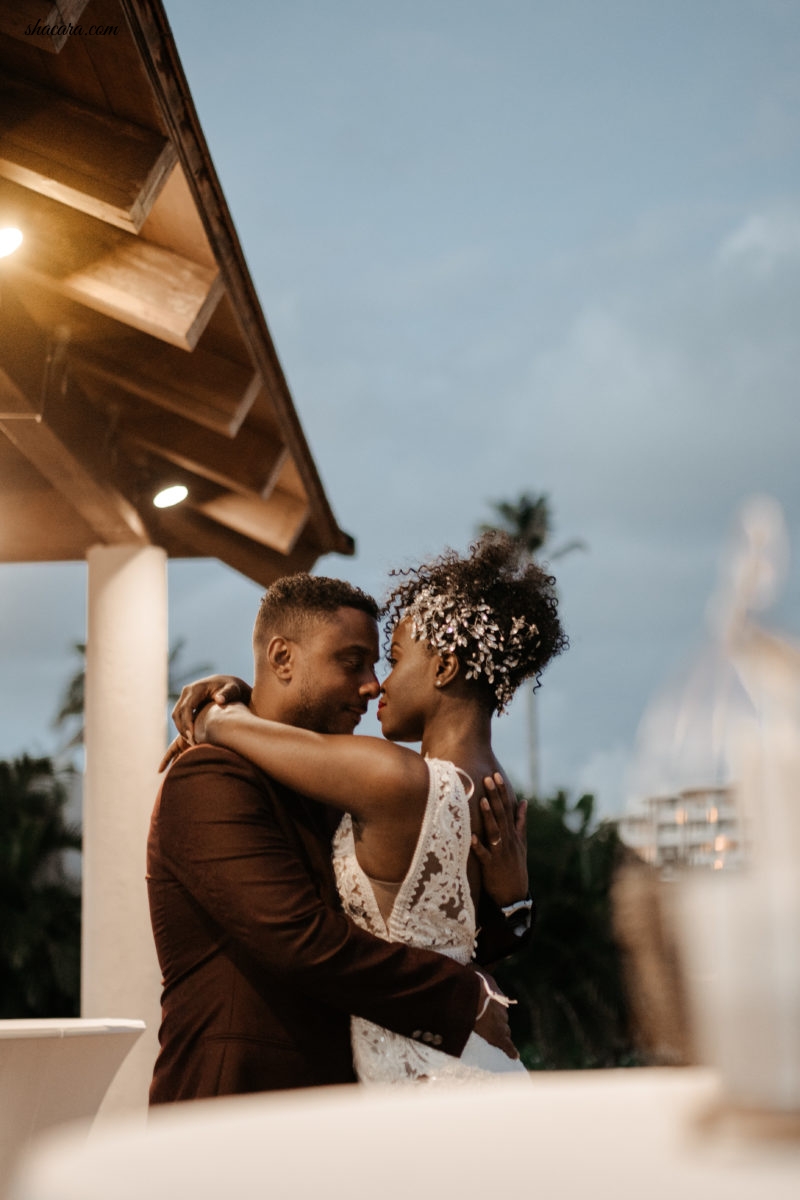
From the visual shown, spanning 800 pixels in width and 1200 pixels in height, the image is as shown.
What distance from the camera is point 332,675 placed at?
283cm

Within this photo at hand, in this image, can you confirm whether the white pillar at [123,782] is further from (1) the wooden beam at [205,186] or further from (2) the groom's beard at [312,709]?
(2) the groom's beard at [312,709]

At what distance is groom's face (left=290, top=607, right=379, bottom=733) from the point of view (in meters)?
2.82

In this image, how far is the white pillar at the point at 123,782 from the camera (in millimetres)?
5555

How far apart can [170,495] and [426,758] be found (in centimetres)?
328

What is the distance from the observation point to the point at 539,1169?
73 cm

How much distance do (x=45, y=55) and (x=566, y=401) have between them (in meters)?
126

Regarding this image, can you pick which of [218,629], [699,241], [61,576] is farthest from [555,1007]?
[699,241]

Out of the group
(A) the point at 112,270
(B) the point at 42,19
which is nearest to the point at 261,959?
(B) the point at 42,19

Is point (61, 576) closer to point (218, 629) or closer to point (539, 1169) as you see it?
point (218, 629)

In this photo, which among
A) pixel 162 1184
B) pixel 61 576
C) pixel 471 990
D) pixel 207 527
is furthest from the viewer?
pixel 61 576

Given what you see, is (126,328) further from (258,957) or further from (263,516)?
(258,957)

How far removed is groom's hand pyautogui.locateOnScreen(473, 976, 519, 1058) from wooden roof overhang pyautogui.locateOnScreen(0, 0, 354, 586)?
2.12m

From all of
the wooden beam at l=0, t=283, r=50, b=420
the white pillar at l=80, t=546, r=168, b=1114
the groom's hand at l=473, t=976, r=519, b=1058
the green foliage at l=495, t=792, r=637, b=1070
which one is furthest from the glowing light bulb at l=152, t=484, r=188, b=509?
the green foliage at l=495, t=792, r=637, b=1070

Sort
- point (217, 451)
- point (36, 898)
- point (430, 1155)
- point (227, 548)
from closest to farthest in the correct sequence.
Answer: point (430, 1155) → point (217, 451) → point (227, 548) → point (36, 898)
